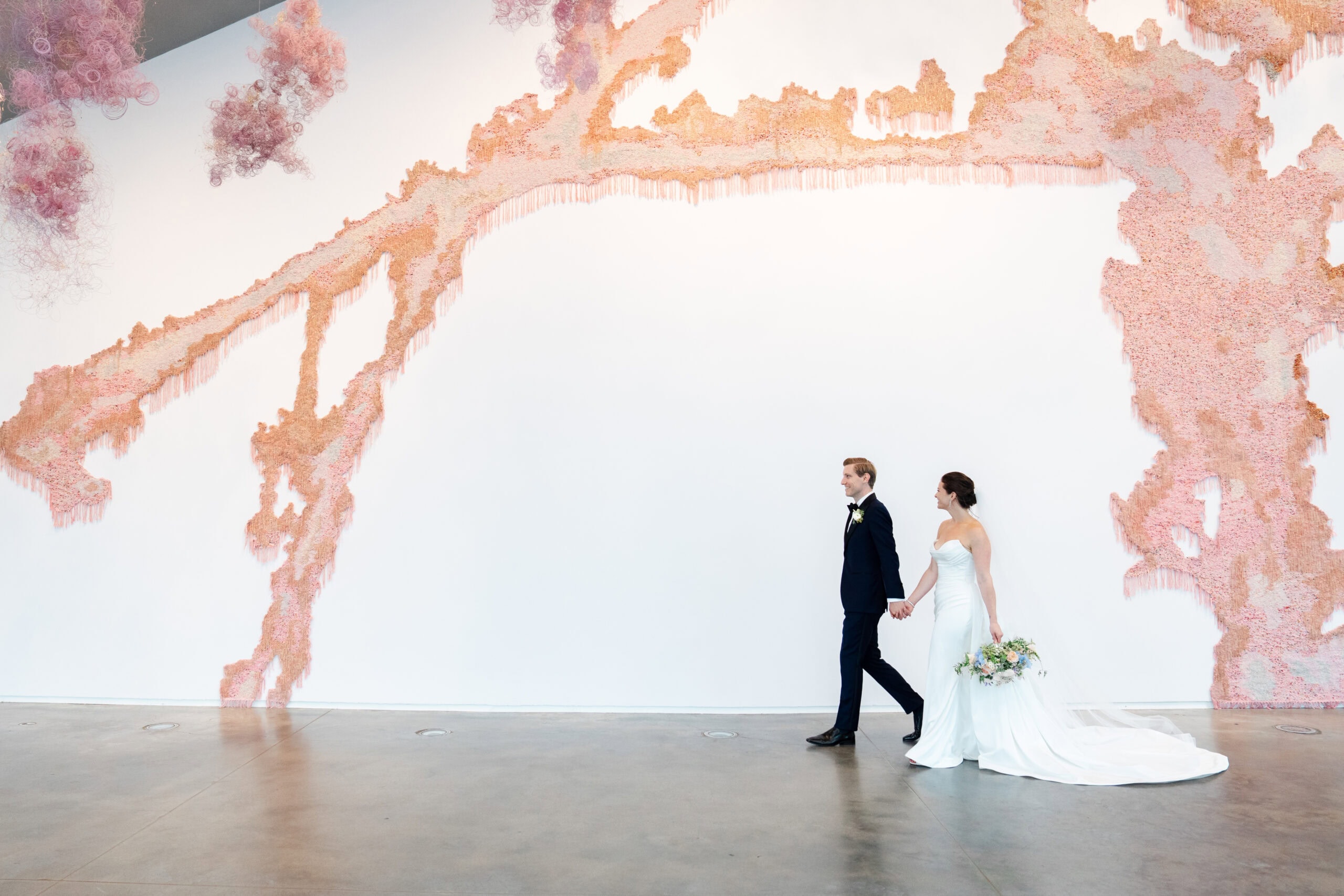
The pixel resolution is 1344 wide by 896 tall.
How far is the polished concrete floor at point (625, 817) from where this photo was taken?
293cm

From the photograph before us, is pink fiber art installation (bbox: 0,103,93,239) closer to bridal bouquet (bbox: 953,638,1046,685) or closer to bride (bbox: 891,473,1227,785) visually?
bride (bbox: 891,473,1227,785)

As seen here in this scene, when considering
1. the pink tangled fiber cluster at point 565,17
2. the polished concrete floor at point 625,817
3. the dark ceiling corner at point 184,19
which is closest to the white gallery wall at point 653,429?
the polished concrete floor at point 625,817

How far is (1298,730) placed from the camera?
16.0 ft

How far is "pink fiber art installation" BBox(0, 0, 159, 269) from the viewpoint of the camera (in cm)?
344

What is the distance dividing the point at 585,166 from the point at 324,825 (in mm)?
3928

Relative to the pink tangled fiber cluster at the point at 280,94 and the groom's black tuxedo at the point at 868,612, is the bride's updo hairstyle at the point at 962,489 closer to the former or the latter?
the groom's black tuxedo at the point at 868,612

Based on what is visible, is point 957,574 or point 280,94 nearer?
point 280,94

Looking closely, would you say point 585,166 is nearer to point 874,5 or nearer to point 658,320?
point 658,320

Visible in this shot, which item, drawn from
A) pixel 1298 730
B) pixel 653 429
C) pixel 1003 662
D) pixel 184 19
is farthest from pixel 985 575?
pixel 184 19

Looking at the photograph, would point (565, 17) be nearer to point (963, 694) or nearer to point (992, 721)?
point (963, 694)

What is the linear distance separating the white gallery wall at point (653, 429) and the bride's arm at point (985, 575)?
0.99 metres

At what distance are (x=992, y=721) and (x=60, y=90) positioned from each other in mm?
4435

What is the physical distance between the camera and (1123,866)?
2982mm

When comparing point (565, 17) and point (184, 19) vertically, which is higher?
point (184, 19)
